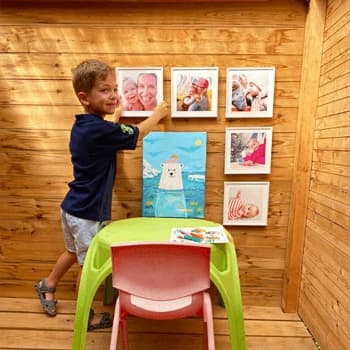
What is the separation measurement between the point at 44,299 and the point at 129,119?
1.04 meters

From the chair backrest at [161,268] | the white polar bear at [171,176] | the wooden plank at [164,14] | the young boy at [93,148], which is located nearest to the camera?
the chair backrest at [161,268]

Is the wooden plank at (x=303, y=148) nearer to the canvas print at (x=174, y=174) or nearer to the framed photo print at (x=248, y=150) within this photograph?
the framed photo print at (x=248, y=150)

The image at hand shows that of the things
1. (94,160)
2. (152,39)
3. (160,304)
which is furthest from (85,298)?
(152,39)

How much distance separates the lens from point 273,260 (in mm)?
1529

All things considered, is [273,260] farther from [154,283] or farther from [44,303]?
[44,303]

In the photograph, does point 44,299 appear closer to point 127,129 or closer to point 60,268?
point 60,268

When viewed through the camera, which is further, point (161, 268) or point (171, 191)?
point (171, 191)

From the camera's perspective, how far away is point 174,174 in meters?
1.46

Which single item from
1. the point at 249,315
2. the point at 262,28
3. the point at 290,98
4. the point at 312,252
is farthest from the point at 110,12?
the point at 249,315

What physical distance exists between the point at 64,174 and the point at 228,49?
1038 millimetres

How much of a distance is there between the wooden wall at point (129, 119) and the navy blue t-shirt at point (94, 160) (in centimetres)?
19

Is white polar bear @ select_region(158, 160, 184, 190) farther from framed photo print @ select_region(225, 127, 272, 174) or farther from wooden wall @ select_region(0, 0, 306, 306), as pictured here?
framed photo print @ select_region(225, 127, 272, 174)

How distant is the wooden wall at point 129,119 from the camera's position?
137 centimetres

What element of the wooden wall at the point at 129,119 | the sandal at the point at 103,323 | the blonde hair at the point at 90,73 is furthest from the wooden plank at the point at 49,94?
the sandal at the point at 103,323
